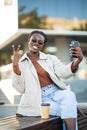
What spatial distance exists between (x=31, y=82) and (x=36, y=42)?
1.34 feet

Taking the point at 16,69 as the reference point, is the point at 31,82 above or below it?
below

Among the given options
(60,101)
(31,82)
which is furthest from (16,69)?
(60,101)

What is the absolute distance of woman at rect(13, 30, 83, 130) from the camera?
3.79 m

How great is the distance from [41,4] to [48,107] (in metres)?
23.9

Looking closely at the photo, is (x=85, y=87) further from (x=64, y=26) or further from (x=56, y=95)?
(x=64, y=26)

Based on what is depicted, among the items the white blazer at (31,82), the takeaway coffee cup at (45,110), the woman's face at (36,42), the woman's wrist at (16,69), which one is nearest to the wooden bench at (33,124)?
the takeaway coffee cup at (45,110)

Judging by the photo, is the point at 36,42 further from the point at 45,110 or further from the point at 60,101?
the point at 45,110

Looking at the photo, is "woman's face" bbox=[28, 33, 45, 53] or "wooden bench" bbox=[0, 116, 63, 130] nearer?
"wooden bench" bbox=[0, 116, 63, 130]

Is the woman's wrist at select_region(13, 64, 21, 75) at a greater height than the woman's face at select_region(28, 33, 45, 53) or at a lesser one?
lesser

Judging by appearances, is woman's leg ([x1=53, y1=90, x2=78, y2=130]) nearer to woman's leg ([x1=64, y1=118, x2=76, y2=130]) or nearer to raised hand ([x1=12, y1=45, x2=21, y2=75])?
woman's leg ([x1=64, y1=118, x2=76, y2=130])

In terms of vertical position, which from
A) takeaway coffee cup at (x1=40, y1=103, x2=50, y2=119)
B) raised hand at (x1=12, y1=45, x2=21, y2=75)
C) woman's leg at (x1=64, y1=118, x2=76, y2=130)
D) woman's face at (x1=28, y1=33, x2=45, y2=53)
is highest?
woman's face at (x1=28, y1=33, x2=45, y2=53)

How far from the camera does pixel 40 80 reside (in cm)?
402

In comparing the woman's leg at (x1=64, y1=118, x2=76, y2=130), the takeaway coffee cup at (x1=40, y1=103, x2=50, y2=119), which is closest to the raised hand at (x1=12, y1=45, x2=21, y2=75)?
the takeaway coffee cup at (x1=40, y1=103, x2=50, y2=119)

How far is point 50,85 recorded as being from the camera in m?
4.02
